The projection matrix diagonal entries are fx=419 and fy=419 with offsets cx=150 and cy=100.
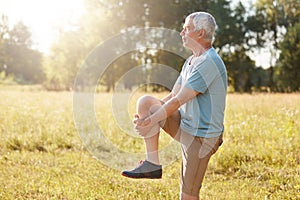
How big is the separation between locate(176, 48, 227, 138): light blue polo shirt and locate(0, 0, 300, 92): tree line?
27.0 meters

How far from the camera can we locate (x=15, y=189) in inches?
207

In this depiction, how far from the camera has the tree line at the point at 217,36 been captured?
33.5 metres

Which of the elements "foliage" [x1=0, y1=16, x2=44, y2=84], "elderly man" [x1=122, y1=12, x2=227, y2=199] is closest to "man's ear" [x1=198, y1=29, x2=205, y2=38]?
"elderly man" [x1=122, y1=12, x2=227, y2=199]

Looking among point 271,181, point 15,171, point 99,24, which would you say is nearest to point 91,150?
point 15,171

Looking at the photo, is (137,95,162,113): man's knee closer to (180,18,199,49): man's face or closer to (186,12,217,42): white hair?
(180,18,199,49): man's face

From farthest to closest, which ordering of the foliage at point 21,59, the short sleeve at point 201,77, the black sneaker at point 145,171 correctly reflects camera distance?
1. the foliage at point 21,59
2. the black sneaker at point 145,171
3. the short sleeve at point 201,77

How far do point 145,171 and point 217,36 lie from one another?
1452 inches

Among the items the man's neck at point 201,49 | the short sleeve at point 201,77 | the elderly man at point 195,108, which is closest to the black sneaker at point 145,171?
the elderly man at point 195,108

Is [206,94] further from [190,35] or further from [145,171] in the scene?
[145,171]

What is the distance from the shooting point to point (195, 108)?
12.2ft

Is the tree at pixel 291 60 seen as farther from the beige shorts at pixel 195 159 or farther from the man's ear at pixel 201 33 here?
the man's ear at pixel 201 33

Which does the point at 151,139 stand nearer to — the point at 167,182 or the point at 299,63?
the point at 167,182

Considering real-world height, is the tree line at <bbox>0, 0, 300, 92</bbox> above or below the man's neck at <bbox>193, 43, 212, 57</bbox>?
above

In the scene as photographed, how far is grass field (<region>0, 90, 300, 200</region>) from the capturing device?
17.1ft
